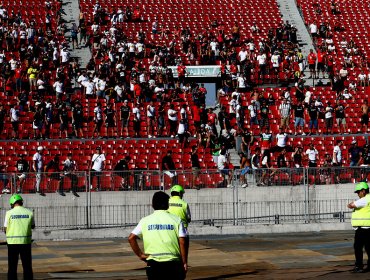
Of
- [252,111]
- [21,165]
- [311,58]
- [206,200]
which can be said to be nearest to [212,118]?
[252,111]

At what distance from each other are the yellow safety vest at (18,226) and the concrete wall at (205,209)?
10288 millimetres

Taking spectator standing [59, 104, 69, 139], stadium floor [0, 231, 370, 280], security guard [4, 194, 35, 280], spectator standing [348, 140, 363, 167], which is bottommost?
stadium floor [0, 231, 370, 280]

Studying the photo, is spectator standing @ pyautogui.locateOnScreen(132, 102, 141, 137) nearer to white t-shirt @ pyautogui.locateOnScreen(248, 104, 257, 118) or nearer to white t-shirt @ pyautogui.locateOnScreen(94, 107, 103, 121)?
white t-shirt @ pyautogui.locateOnScreen(94, 107, 103, 121)

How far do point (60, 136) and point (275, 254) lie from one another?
591 inches

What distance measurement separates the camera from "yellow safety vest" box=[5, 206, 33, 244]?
16016mm

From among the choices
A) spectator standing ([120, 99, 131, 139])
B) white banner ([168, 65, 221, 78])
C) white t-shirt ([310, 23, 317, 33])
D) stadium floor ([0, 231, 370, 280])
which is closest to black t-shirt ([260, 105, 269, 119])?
white banner ([168, 65, 221, 78])

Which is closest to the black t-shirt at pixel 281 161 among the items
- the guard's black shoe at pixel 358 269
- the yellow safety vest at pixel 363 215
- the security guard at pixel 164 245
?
the guard's black shoe at pixel 358 269

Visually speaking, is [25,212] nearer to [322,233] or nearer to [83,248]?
[83,248]

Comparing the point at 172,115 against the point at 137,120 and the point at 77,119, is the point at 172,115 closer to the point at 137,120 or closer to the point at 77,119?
the point at 137,120

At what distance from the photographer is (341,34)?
4581 centimetres

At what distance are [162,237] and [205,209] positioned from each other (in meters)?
17.0

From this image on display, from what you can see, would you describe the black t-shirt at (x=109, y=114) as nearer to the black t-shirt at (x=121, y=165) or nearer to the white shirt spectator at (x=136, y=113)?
the white shirt spectator at (x=136, y=113)

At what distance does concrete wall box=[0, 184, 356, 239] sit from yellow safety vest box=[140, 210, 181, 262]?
15.8 meters

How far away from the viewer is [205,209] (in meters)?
28.0
